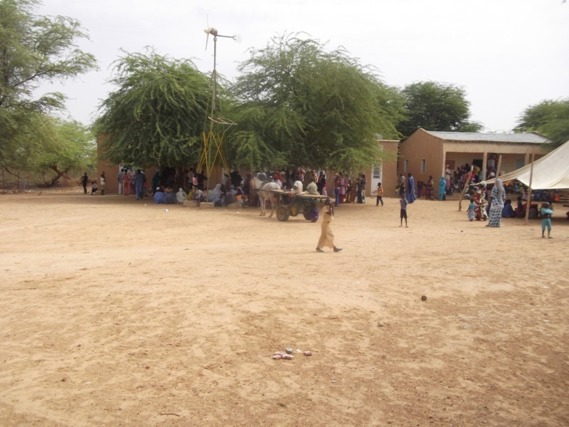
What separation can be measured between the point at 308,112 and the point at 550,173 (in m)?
9.32

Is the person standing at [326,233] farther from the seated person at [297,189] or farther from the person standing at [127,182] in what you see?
the person standing at [127,182]

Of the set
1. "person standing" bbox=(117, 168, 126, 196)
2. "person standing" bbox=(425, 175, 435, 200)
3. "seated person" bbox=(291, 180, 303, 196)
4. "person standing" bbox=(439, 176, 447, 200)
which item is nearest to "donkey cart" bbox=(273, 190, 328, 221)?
"seated person" bbox=(291, 180, 303, 196)

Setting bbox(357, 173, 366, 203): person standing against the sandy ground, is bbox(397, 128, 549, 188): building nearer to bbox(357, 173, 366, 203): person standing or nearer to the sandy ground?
bbox(357, 173, 366, 203): person standing

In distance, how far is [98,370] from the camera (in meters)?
4.86

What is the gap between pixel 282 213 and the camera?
17.0 m

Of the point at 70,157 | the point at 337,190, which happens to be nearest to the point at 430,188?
the point at 337,190

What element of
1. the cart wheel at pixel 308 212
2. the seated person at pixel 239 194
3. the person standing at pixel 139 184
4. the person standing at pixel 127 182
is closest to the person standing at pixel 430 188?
the seated person at pixel 239 194

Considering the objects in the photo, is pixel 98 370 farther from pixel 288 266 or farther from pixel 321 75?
pixel 321 75

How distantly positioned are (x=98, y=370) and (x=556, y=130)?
28259 millimetres

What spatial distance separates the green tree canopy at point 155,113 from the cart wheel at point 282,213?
28.6 feet

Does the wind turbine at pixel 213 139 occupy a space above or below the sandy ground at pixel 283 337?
above

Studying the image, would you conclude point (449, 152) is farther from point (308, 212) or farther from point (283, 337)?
point (283, 337)

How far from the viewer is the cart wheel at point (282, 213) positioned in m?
17.0

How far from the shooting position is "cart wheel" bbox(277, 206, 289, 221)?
17016mm
